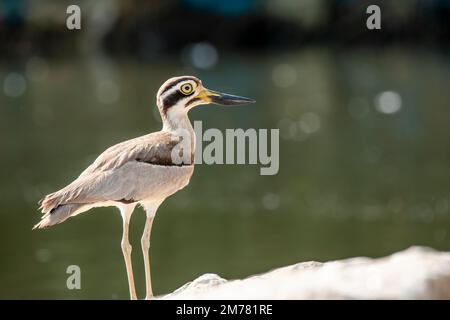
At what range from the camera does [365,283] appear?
6.92 meters

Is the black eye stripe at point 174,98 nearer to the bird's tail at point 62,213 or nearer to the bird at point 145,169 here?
the bird at point 145,169

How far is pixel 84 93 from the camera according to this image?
50750 millimetres

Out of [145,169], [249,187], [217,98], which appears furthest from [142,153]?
[249,187]

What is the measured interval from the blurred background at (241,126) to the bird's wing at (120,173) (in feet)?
28.3

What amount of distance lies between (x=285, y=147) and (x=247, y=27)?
5021cm

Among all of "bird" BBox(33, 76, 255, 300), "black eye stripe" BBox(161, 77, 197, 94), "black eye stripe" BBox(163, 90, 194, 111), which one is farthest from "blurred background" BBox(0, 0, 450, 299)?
"black eye stripe" BBox(161, 77, 197, 94)

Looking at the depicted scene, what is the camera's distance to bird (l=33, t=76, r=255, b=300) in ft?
28.5

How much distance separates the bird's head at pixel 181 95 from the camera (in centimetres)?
899

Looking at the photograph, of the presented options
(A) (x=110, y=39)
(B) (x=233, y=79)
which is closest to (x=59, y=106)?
(B) (x=233, y=79)

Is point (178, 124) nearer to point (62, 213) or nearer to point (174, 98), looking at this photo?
point (174, 98)

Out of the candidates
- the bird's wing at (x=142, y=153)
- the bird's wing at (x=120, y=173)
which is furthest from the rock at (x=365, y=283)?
the bird's wing at (x=142, y=153)

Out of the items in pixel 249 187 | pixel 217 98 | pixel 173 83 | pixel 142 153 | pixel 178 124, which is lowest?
pixel 249 187

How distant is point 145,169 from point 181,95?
71 centimetres

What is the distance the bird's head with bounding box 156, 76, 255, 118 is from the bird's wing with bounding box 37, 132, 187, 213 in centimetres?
23
